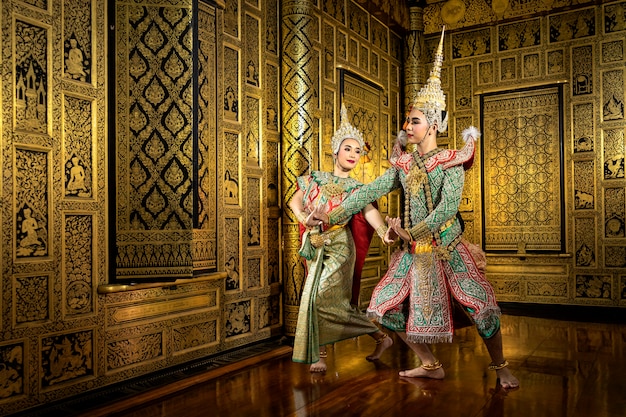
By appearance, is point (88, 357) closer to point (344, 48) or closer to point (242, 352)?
point (242, 352)

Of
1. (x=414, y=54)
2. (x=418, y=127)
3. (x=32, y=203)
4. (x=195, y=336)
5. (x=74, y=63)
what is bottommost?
(x=195, y=336)

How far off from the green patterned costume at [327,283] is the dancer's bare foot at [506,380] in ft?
3.01

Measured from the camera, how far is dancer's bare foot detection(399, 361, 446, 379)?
127 inches

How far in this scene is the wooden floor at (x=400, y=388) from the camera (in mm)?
2695

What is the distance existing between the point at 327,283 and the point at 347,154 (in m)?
0.93

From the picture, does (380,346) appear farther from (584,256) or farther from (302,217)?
(584,256)

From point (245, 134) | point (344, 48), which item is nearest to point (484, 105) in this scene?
point (344, 48)

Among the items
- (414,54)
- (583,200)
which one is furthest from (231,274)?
(583,200)

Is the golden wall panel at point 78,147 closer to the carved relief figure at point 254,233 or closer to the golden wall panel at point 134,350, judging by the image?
the golden wall panel at point 134,350

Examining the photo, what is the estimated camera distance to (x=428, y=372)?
3.25 meters

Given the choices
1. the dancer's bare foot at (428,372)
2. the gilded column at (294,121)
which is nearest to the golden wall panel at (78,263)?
the gilded column at (294,121)

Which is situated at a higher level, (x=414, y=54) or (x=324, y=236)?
(x=414, y=54)

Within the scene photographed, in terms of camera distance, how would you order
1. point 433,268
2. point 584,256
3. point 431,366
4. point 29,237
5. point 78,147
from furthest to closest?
point 584,256
point 431,366
point 433,268
point 78,147
point 29,237

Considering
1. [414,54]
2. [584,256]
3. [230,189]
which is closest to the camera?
[230,189]
